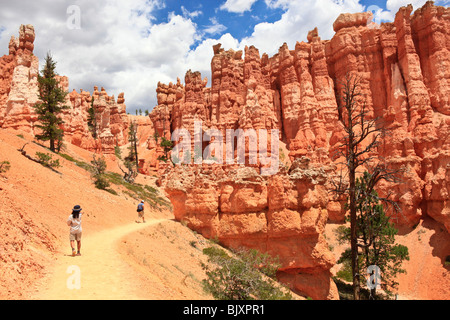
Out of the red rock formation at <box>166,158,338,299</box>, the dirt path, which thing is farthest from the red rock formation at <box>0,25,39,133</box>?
the dirt path

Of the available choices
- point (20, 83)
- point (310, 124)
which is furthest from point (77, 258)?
point (310, 124)

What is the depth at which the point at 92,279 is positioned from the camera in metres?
6.95

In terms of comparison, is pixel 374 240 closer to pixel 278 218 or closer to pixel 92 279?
pixel 278 218

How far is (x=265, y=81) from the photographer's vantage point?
168 feet

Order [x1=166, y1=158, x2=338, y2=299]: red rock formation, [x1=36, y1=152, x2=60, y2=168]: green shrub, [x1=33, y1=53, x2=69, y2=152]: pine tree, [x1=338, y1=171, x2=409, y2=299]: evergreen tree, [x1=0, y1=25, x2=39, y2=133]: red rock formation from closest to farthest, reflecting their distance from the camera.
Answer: [x1=166, y1=158, x2=338, y2=299]: red rock formation → [x1=338, y1=171, x2=409, y2=299]: evergreen tree → [x1=36, y1=152, x2=60, y2=168]: green shrub → [x1=33, y1=53, x2=69, y2=152]: pine tree → [x1=0, y1=25, x2=39, y2=133]: red rock formation

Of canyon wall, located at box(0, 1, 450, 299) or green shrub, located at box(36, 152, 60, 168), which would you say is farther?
green shrub, located at box(36, 152, 60, 168)

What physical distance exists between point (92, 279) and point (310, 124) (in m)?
41.9

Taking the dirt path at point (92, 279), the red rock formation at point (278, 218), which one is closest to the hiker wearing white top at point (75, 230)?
the dirt path at point (92, 279)

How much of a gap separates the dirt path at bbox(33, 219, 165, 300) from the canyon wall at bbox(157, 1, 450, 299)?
6.95m

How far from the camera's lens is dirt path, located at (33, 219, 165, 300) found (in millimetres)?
6070

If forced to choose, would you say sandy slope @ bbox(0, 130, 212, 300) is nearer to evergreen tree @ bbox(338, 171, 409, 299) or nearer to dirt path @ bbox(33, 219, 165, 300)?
dirt path @ bbox(33, 219, 165, 300)

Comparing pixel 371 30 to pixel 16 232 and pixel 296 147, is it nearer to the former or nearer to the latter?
pixel 296 147

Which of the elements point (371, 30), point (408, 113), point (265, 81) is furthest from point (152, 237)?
point (371, 30)
